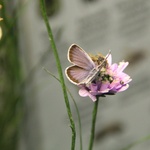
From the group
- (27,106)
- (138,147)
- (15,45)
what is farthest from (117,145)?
(15,45)

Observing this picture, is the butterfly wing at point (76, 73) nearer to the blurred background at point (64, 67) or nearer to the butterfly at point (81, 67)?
the butterfly at point (81, 67)

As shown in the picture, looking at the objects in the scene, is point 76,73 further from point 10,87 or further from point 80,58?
point 10,87

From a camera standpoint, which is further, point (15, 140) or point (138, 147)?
point (138, 147)

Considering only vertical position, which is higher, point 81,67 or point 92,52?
point 81,67

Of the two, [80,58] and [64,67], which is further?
[64,67]

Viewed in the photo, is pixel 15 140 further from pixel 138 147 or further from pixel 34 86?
pixel 138 147

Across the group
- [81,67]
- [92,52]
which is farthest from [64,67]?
[81,67]

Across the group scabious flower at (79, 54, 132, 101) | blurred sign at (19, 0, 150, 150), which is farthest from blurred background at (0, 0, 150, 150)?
scabious flower at (79, 54, 132, 101)
